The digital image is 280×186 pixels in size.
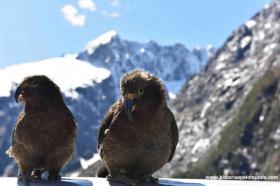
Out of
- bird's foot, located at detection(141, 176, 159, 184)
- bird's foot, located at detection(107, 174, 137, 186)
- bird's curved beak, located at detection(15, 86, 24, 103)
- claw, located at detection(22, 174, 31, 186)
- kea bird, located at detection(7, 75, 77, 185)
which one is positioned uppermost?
bird's curved beak, located at detection(15, 86, 24, 103)

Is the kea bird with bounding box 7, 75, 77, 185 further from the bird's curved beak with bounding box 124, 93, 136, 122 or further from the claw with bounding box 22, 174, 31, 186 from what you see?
the bird's curved beak with bounding box 124, 93, 136, 122

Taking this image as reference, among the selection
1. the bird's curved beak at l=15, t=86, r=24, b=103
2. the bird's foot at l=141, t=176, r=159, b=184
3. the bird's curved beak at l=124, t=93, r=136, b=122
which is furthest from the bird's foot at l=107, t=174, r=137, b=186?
the bird's curved beak at l=15, t=86, r=24, b=103

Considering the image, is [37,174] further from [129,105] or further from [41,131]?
[129,105]

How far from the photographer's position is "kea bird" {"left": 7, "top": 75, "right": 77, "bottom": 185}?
7.06m

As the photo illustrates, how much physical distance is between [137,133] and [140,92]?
57 centimetres

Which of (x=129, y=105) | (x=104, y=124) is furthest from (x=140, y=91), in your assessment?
(x=104, y=124)

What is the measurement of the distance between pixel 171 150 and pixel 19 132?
233 cm

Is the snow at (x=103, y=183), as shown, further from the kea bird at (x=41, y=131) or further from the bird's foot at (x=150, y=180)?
the kea bird at (x=41, y=131)

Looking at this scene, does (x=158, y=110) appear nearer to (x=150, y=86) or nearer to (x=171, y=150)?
(x=150, y=86)

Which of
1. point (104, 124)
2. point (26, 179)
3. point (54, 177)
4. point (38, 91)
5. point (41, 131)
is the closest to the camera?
point (26, 179)

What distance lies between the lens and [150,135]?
7.46 metres

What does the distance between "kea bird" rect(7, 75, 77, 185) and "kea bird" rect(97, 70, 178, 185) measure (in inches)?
23.6

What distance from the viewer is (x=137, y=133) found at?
7.30m

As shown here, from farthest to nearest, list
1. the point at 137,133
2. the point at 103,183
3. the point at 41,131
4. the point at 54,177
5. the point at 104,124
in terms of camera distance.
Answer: the point at 104,124
the point at 137,133
the point at 54,177
the point at 41,131
the point at 103,183
